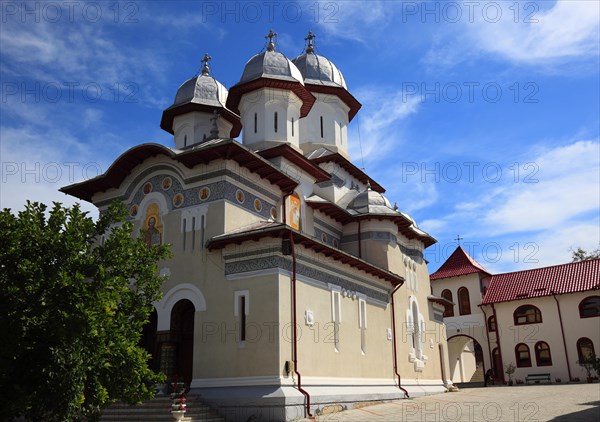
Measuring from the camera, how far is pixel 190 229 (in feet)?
52.5

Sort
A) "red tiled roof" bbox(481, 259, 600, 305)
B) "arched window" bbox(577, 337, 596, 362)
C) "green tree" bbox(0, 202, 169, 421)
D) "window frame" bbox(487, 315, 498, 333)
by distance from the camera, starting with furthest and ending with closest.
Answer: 1. "window frame" bbox(487, 315, 498, 333)
2. "red tiled roof" bbox(481, 259, 600, 305)
3. "arched window" bbox(577, 337, 596, 362)
4. "green tree" bbox(0, 202, 169, 421)

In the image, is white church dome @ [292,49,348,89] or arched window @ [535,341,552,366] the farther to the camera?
arched window @ [535,341,552,366]

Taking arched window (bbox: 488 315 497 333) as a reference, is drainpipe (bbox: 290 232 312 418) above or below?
below

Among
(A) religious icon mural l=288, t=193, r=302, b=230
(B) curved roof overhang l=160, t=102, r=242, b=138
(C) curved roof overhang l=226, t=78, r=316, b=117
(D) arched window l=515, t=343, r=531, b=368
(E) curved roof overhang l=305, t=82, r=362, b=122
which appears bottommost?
(D) arched window l=515, t=343, r=531, b=368

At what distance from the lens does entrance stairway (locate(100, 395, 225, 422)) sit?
42.1ft

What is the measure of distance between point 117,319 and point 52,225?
77.6 inches

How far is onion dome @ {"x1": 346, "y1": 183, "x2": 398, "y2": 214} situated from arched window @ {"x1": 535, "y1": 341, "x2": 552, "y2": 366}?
14156mm

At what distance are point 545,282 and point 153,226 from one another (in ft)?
74.7

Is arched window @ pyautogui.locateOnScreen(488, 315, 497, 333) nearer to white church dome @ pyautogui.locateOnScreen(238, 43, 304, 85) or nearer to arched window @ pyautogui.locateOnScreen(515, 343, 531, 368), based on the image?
arched window @ pyautogui.locateOnScreen(515, 343, 531, 368)

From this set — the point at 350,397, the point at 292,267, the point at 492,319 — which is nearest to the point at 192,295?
the point at 292,267

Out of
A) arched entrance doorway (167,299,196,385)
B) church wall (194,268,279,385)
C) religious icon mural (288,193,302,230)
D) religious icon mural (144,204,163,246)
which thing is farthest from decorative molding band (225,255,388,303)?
religious icon mural (144,204,163,246)

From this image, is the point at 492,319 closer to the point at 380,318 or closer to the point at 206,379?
the point at 380,318

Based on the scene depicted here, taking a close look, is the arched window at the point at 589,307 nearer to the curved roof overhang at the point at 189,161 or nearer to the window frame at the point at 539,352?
the window frame at the point at 539,352

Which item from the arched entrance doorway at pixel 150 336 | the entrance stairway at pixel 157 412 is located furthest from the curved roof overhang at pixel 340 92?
the entrance stairway at pixel 157 412
